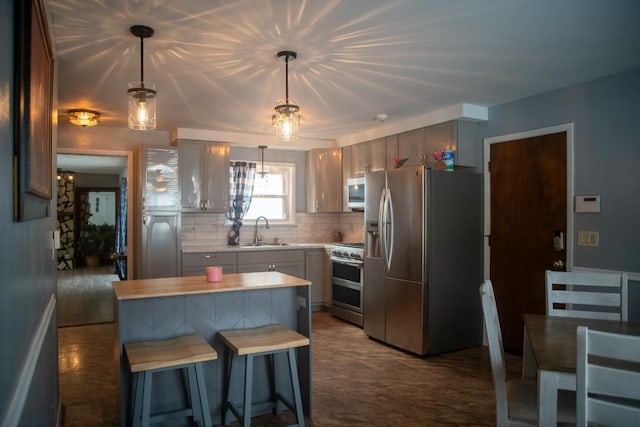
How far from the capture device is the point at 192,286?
2.66 m

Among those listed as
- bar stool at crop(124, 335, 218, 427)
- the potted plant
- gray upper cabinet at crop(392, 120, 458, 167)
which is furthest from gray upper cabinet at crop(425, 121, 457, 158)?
the potted plant

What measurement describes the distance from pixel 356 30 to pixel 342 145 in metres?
3.53

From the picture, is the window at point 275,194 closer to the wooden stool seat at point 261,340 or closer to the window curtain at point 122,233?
the wooden stool seat at point 261,340

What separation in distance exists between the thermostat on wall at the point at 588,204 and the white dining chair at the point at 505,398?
193 cm

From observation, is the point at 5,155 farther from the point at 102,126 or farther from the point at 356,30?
the point at 102,126

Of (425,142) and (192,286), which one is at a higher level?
(425,142)

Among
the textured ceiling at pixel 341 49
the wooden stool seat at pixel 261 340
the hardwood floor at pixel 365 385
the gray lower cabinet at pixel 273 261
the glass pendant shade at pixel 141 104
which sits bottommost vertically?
the hardwood floor at pixel 365 385

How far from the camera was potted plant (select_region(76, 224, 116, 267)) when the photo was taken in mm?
10938

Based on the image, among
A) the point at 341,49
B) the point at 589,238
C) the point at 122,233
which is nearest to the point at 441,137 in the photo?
the point at 589,238

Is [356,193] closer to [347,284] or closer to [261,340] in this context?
[347,284]

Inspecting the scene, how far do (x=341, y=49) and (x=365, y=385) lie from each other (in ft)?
8.18

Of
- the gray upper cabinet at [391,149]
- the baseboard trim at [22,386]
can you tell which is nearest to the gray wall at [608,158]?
the gray upper cabinet at [391,149]

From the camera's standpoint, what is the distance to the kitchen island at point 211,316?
256cm

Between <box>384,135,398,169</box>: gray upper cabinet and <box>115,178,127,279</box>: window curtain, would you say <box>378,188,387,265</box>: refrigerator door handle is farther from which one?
<box>115,178,127,279</box>: window curtain
